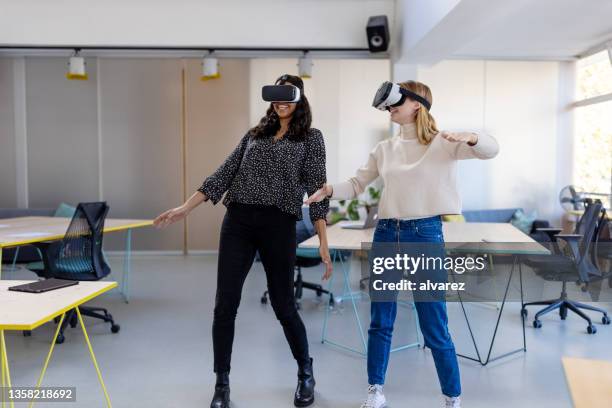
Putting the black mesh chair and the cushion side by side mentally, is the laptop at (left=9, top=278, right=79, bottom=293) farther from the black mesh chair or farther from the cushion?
the cushion

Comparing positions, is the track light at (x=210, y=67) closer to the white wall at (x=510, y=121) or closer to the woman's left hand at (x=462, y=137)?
the white wall at (x=510, y=121)

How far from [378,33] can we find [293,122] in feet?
13.4

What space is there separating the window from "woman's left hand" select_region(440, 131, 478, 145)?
5258 mm

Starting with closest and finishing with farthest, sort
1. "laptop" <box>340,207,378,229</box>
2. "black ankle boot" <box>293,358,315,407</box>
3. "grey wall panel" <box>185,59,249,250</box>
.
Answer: "black ankle boot" <box>293,358,315,407</box>
"laptop" <box>340,207,378,229</box>
"grey wall panel" <box>185,59,249,250</box>

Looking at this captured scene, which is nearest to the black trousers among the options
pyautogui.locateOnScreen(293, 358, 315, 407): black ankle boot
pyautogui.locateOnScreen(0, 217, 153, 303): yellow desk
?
pyautogui.locateOnScreen(293, 358, 315, 407): black ankle boot

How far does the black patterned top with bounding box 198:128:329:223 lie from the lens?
8.20ft

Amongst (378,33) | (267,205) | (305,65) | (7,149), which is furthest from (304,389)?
(7,149)

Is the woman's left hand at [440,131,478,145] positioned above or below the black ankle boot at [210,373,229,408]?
above

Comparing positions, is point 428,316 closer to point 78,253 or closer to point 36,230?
point 78,253

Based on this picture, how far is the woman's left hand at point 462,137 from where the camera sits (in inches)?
85.1

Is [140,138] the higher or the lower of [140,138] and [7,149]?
the higher

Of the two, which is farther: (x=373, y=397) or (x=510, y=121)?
(x=510, y=121)

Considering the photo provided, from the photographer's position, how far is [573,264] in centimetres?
446

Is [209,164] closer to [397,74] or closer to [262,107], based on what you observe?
[262,107]
